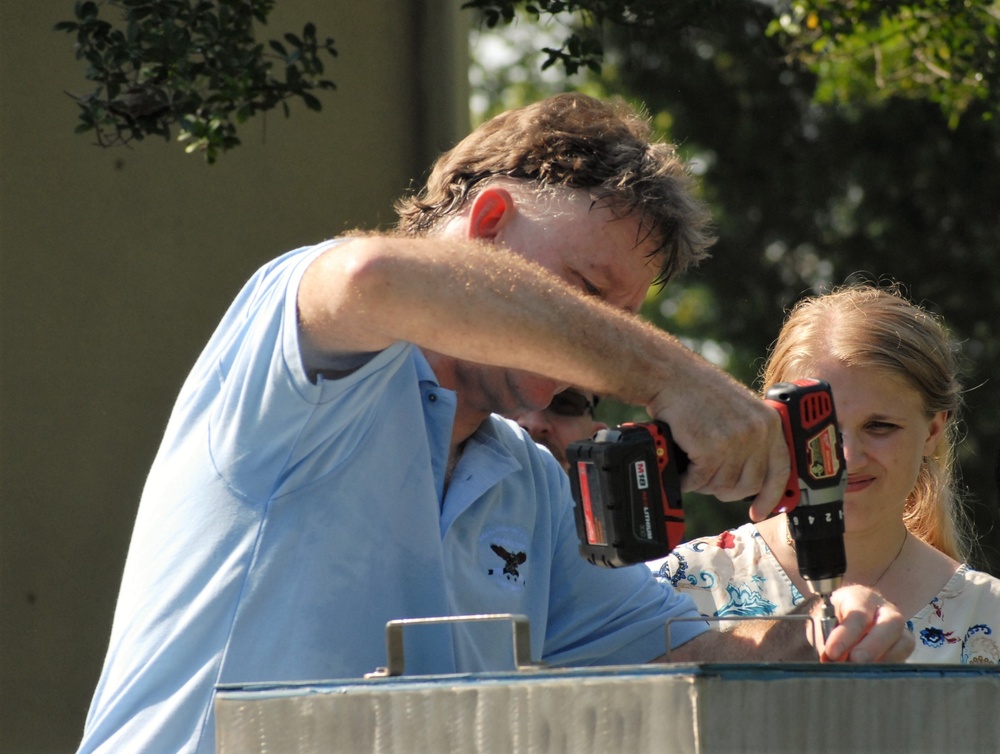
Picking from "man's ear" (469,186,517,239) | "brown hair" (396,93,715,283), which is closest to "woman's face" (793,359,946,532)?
"brown hair" (396,93,715,283)

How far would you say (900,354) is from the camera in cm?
328

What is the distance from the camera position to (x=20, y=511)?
4.02 m

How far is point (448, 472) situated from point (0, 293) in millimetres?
2225

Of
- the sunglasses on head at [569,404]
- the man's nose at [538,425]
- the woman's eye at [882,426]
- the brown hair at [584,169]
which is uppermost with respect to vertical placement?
the brown hair at [584,169]

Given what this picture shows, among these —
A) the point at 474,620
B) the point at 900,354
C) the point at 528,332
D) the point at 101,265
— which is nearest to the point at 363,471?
the point at 528,332

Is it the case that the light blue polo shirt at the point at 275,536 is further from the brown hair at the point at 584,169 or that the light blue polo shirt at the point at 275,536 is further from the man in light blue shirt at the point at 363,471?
the brown hair at the point at 584,169

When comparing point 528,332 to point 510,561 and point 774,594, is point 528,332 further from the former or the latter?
point 774,594

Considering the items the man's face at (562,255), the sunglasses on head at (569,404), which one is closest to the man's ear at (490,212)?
the man's face at (562,255)

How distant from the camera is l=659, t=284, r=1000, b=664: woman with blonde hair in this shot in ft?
10.4

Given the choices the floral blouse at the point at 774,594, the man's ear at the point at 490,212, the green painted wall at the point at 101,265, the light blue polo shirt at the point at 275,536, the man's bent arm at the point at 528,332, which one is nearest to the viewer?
the man's bent arm at the point at 528,332

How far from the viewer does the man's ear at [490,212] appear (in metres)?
2.45

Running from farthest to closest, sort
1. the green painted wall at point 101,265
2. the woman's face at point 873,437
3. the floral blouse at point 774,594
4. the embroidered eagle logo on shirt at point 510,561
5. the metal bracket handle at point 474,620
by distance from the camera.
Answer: the green painted wall at point 101,265, the woman's face at point 873,437, the floral blouse at point 774,594, the embroidered eagle logo on shirt at point 510,561, the metal bracket handle at point 474,620

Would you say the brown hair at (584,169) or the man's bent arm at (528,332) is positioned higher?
the brown hair at (584,169)

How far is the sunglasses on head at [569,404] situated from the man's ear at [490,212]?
1575 mm
